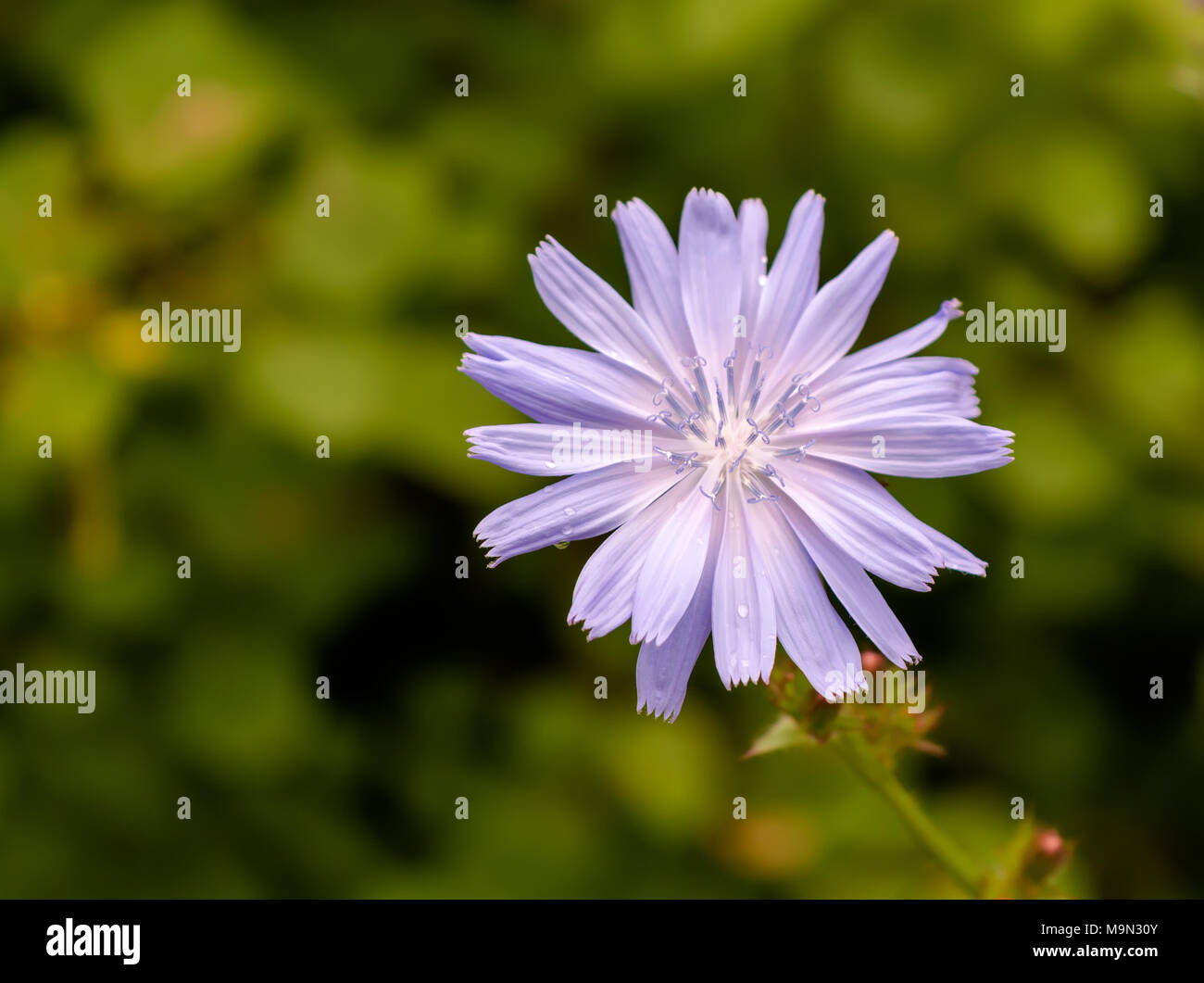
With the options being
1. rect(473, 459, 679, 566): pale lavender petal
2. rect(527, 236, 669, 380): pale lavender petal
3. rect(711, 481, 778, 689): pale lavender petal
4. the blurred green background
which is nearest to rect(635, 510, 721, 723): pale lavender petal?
rect(711, 481, 778, 689): pale lavender petal

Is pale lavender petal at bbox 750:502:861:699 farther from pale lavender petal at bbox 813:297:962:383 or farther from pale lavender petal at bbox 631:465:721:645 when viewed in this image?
pale lavender petal at bbox 813:297:962:383

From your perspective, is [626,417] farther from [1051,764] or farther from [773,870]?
[1051,764]

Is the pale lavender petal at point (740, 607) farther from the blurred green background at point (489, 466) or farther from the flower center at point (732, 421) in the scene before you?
the blurred green background at point (489, 466)

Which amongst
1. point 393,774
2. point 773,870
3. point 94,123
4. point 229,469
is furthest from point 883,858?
point 94,123

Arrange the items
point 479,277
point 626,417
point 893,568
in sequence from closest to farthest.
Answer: point 893,568
point 626,417
point 479,277

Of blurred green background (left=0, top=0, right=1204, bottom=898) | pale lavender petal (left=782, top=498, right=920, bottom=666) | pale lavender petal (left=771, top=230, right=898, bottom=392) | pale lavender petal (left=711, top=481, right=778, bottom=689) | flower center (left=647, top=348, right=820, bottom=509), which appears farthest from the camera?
blurred green background (left=0, top=0, right=1204, bottom=898)

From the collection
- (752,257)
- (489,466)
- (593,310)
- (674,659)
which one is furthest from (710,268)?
(489,466)

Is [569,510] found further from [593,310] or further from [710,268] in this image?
[710,268]

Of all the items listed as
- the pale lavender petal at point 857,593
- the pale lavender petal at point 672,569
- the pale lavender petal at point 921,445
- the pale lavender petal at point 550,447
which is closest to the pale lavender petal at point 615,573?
the pale lavender petal at point 672,569
